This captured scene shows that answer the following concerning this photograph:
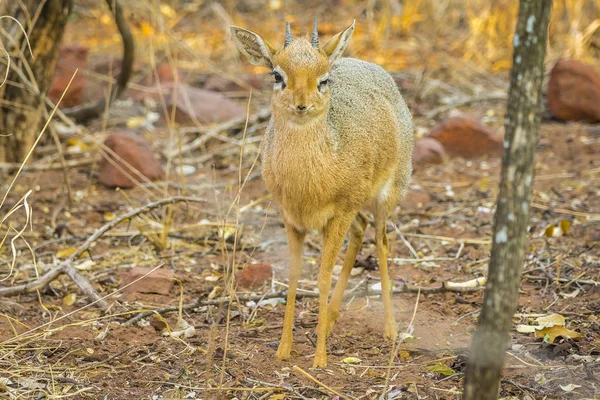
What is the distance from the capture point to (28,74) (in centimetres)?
736

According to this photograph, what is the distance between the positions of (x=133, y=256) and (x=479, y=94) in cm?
563

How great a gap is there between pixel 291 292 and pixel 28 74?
13.3 feet

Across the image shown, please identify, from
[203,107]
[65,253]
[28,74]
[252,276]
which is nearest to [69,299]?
[65,253]

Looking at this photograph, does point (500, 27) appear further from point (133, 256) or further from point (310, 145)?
point (310, 145)

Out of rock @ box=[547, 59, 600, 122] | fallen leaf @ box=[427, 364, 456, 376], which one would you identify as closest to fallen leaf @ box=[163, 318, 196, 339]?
fallen leaf @ box=[427, 364, 456, 376]

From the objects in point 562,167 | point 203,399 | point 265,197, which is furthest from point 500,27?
point 203,399

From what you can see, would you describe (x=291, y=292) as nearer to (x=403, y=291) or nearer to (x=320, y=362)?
(x=320, y=362)

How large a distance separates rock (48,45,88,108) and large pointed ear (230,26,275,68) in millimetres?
5687

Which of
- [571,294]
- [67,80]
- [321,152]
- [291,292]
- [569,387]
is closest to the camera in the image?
[569,387]

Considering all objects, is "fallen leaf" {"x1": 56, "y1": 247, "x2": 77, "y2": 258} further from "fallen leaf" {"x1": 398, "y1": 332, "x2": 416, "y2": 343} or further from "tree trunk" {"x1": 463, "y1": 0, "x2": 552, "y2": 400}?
"tree trunk" {"x1": 463, "y1": 0, "x2": 552, "y2": 400}

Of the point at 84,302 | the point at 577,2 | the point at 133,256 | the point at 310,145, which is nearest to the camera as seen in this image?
the point at 310,145

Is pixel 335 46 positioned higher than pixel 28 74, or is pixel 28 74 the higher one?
pixel 335 46

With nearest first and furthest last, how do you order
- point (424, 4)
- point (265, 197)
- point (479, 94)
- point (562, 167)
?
point (265, 197), point (562, 167), point (479, 94), point (424, 4)

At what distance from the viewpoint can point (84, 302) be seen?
5.36 metres
